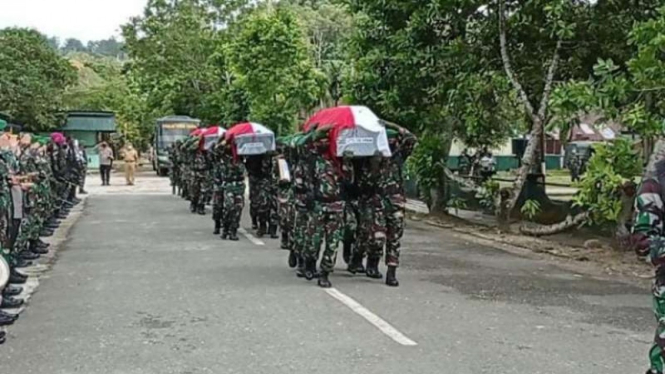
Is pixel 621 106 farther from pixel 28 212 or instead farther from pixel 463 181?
pixel 28 212

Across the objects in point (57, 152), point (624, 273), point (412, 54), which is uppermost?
point (412, 54)

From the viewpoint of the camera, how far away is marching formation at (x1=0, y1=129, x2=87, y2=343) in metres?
8.93

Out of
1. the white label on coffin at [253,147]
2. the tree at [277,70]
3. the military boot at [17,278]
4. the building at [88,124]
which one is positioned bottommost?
the military boot at [17,278]

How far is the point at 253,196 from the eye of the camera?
15516 millimetres

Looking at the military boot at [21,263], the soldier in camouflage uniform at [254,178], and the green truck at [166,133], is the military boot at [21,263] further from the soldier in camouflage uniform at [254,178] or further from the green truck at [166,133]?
the green truck at [166,133]

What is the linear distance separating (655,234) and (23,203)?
7803 millimetres

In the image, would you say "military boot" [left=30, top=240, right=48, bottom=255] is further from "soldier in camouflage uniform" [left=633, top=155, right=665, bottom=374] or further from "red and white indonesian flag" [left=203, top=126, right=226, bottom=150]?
"soldier in camouflage uniform" [left=633, top=155, right=665, bottom=374]

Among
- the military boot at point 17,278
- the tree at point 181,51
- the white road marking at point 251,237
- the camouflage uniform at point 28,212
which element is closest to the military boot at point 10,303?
the military boot at point 17,278

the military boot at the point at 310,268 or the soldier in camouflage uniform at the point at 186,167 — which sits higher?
the soldier in camouflage uniform at the point at 186,167

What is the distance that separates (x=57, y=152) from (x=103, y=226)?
214cm

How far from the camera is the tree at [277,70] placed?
3606cm

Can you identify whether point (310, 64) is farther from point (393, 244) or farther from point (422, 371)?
point (422, 371)

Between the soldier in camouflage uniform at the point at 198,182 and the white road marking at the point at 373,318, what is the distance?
1060cm

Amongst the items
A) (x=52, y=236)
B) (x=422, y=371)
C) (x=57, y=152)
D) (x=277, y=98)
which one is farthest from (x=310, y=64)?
(x=422, y=371)
